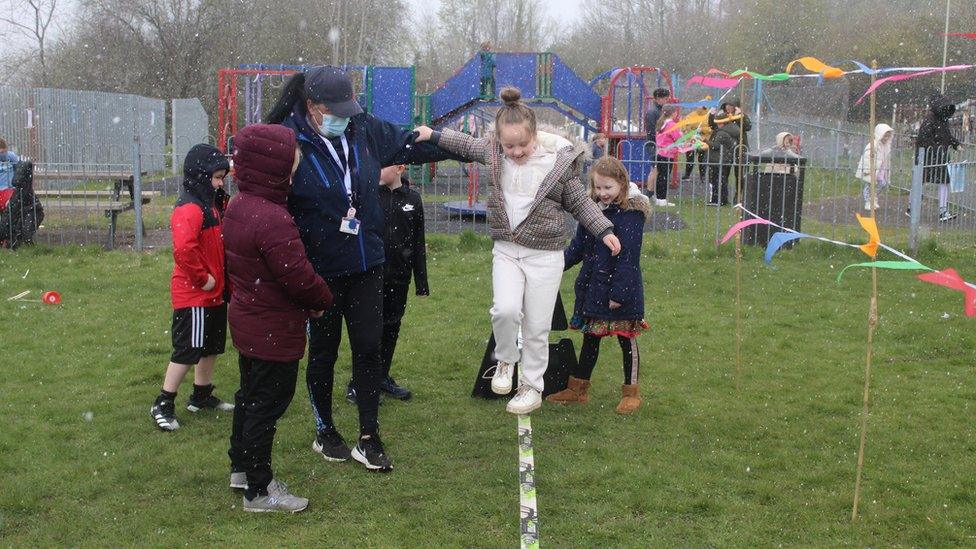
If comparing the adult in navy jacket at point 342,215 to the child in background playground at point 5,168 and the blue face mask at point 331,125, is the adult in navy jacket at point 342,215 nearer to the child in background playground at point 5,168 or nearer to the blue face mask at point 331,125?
the blue face mask at point 331,125

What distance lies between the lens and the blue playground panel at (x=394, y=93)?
742 inches

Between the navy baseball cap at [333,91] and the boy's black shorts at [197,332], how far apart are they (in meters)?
1.63

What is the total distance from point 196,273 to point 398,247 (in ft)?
4.07

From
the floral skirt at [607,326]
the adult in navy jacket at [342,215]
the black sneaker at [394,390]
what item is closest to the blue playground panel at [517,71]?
the black sneaker at [394,390]

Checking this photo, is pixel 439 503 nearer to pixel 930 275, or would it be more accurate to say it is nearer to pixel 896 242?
pixel 930 275

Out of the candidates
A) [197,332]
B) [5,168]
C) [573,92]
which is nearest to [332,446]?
[197,332]

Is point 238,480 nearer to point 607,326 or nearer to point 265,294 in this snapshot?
point 265,294

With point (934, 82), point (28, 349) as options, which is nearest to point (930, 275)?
point (28, 349)

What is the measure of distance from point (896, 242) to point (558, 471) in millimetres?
9494

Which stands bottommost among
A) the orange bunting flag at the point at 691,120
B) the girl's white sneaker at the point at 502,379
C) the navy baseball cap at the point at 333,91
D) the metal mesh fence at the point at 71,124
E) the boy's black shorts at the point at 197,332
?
the girl's white sneaker at the point at 502,379

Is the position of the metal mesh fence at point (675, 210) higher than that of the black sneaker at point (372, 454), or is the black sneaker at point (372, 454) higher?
the metal mesh fence at point (675, 210)

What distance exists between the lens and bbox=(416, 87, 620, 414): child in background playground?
4902 millimetres

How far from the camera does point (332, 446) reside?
4.80m

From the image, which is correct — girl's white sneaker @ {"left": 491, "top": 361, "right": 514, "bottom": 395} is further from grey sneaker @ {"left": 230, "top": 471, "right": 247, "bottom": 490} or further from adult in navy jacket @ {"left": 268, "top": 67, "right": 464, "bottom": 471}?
grey sneaker @ {"left": 230, "top": 471, "right": 247, "bottom": 490}
